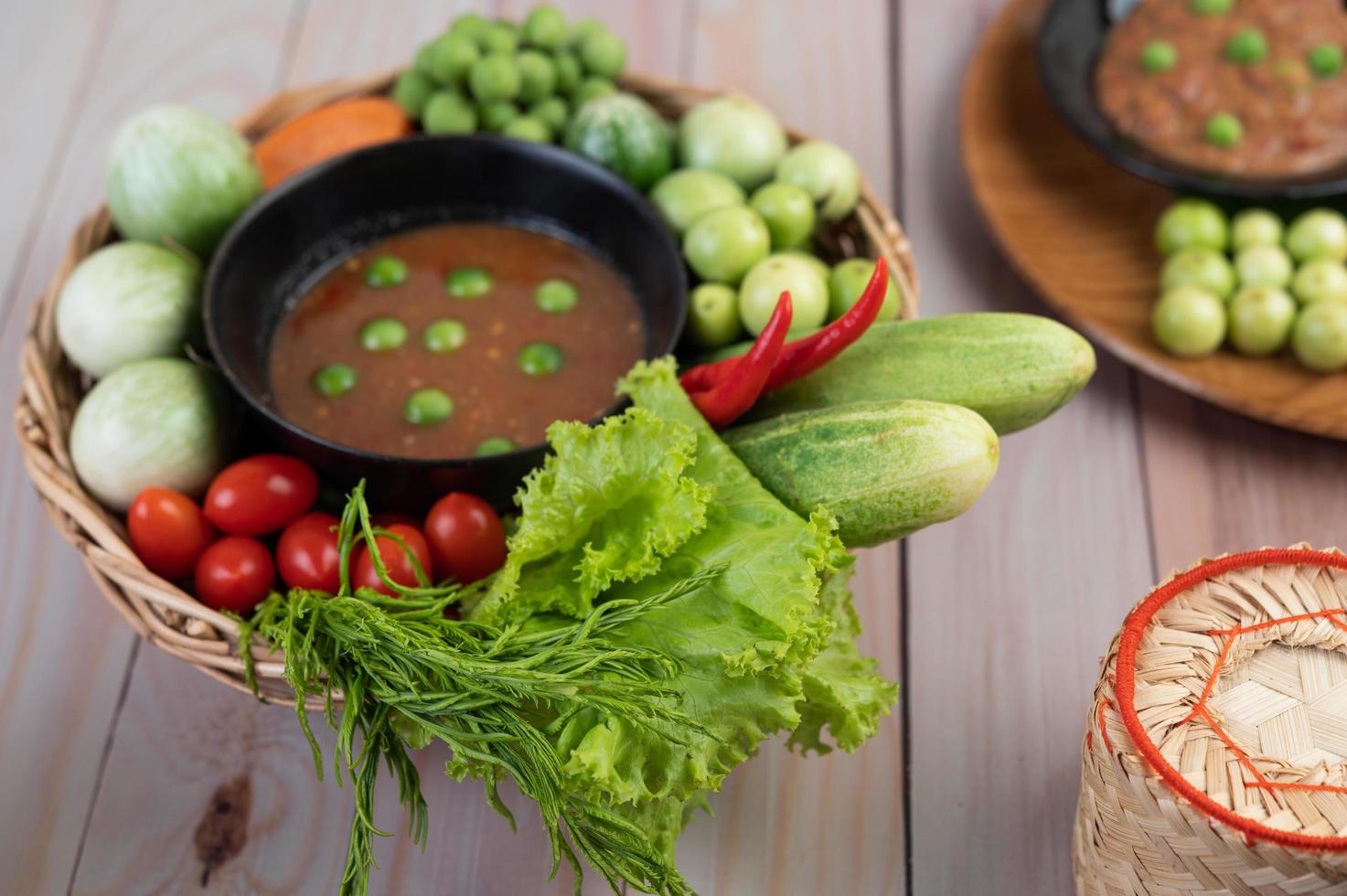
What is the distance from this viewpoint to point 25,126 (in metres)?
2.27

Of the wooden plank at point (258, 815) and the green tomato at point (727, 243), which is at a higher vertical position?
the green tomato at point (727, 243)

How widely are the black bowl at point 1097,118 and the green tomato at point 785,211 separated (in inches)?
20.7

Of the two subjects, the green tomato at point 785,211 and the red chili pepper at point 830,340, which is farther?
the green tomato at point 785,211

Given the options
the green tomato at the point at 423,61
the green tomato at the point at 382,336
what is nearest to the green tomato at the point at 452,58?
the green tomato at the point at 423,61

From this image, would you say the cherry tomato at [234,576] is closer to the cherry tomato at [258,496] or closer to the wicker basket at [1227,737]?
the cherry tomato at [258,496]

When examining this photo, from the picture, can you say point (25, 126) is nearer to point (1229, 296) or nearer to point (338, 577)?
point (338, 577)

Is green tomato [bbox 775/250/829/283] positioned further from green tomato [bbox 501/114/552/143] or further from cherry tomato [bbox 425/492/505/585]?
cherry tomato [bbox 425/492/505/585]

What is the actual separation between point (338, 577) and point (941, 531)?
33.3 inches

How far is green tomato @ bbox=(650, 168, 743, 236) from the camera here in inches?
67.9

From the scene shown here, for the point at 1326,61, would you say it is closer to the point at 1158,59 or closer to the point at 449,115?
the point at 1158,59

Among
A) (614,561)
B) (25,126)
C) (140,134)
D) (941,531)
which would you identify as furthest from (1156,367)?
(25,126)

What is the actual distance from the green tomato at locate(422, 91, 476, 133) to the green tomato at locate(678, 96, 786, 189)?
0.32 metres

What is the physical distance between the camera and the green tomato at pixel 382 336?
1648mm

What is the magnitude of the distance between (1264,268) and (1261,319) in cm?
11
